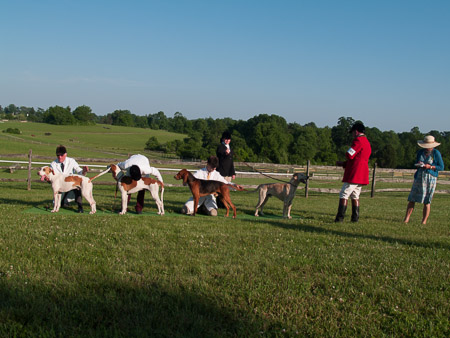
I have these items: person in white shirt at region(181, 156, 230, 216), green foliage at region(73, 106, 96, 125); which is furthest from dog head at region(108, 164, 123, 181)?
green foliage at region(73, 106, 96, 125)

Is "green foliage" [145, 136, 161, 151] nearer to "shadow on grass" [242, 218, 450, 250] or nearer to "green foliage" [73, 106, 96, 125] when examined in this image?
"green foliage" [73, 106, 96, 125]

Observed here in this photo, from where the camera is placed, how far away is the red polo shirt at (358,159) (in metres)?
8.32

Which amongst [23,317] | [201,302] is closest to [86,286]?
[23,317]

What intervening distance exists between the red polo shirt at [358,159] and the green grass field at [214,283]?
1973 millimetres

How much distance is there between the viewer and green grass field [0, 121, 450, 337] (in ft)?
10.4

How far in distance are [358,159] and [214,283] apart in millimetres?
5504

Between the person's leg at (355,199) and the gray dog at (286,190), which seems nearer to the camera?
the person's leg at (355,199)

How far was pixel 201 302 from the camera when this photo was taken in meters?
3.56

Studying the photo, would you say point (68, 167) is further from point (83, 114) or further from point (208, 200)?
point (83, 114)

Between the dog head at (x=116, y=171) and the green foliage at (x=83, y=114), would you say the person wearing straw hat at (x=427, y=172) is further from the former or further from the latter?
the green foliage at (x=83, y=114)

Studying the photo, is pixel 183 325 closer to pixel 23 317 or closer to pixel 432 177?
pixel 23 317

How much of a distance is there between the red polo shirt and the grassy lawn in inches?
77.3

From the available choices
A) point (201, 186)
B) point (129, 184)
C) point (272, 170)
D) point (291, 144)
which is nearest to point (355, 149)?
point (201, 186)

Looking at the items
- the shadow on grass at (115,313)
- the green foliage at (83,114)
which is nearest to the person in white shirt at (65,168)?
the shadow on grass at (115,313)
